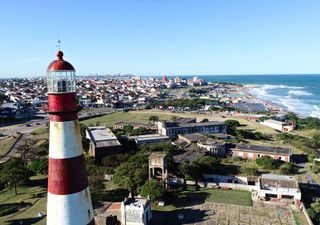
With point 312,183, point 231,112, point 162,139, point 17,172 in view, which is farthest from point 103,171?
point 231,112

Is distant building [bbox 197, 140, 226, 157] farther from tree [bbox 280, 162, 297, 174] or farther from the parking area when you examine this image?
the parking area

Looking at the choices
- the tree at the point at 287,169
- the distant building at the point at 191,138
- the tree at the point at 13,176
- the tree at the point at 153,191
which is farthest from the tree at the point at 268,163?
the tree at the point at 13,176

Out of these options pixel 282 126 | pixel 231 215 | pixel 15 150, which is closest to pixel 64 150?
pixel 231 215

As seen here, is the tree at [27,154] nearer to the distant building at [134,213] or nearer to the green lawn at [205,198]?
the green lawn at [205,198]

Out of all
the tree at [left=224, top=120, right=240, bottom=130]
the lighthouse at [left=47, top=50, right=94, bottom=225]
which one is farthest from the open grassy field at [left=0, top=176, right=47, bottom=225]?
the tree at [left=224, top=120, right=240, bottom=130]

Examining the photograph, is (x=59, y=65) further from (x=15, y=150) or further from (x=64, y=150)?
(x=15, y=150)

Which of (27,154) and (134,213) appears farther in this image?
(27,154)

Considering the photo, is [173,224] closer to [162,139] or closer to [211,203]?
[211,203]
